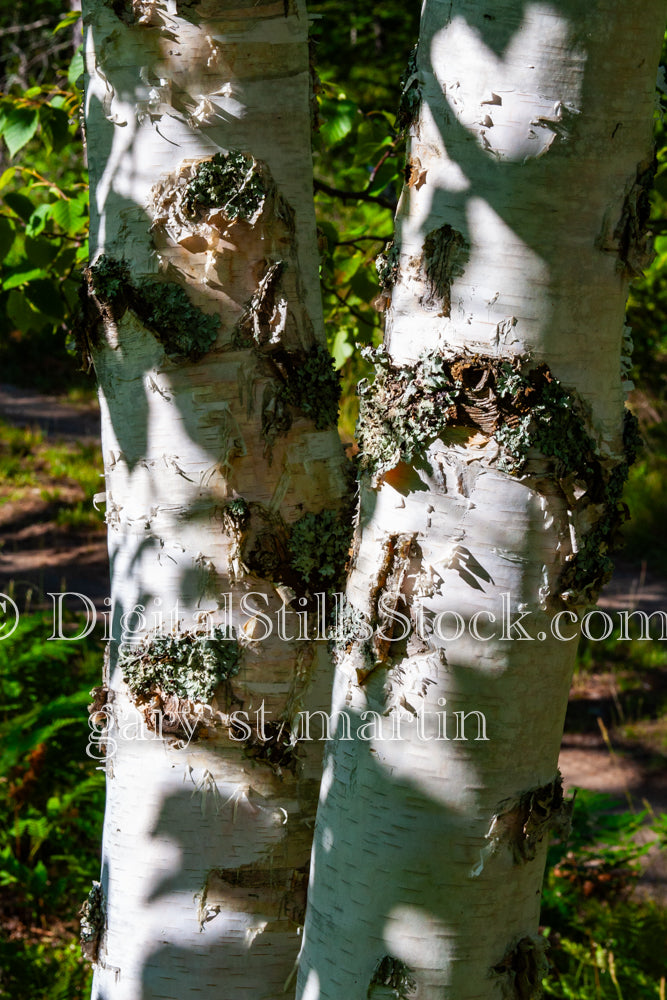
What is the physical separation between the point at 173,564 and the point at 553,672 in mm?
595

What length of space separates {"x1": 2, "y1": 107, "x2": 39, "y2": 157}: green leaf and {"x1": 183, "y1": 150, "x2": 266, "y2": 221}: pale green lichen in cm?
110

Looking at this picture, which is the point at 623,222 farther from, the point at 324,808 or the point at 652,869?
the point at 652,869

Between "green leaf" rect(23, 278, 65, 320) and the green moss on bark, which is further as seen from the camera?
"green leaf" rect(23, 278, 65, 320)

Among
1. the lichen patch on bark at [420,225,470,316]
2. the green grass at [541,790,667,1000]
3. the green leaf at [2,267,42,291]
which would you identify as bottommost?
the green grass at [541,790,667,1000]

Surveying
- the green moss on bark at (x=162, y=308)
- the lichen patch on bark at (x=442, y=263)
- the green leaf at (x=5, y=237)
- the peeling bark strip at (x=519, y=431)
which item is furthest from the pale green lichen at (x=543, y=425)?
the green leaf at (x=5, y=237)


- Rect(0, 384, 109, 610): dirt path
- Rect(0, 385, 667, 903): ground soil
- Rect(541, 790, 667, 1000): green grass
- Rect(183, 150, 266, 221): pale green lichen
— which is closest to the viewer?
Rect(183, 150, 266, 221): pale green lichen

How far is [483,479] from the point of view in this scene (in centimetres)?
94

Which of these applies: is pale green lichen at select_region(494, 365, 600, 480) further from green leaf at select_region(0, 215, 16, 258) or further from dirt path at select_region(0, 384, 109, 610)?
dirt path at select_region(0, 384, 109, 610)

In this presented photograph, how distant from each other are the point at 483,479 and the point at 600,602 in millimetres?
4664

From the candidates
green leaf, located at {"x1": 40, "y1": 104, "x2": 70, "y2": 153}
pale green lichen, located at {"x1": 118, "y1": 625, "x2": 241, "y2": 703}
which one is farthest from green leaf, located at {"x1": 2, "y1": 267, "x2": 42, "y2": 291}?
pale green lichen, located at {"x1": 118, "y1": 625, "x2": 241, "y2": 703}

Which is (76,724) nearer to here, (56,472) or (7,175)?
(7,175)

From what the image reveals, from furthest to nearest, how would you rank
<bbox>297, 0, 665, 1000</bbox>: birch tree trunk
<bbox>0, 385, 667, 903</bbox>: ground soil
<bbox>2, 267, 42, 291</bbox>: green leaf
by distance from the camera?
<bbox>0, 385, 667, 903</bbox>: ground soil < <bbox>2, 267, 42, 291</bbox>: green leaf < <bbox>297, 0, 665, 1000</bbox>: birch tree trunk

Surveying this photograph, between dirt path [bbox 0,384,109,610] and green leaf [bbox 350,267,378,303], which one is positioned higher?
green leaf [bbox 350,267,378,303]

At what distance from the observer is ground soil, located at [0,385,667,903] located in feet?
12.2
